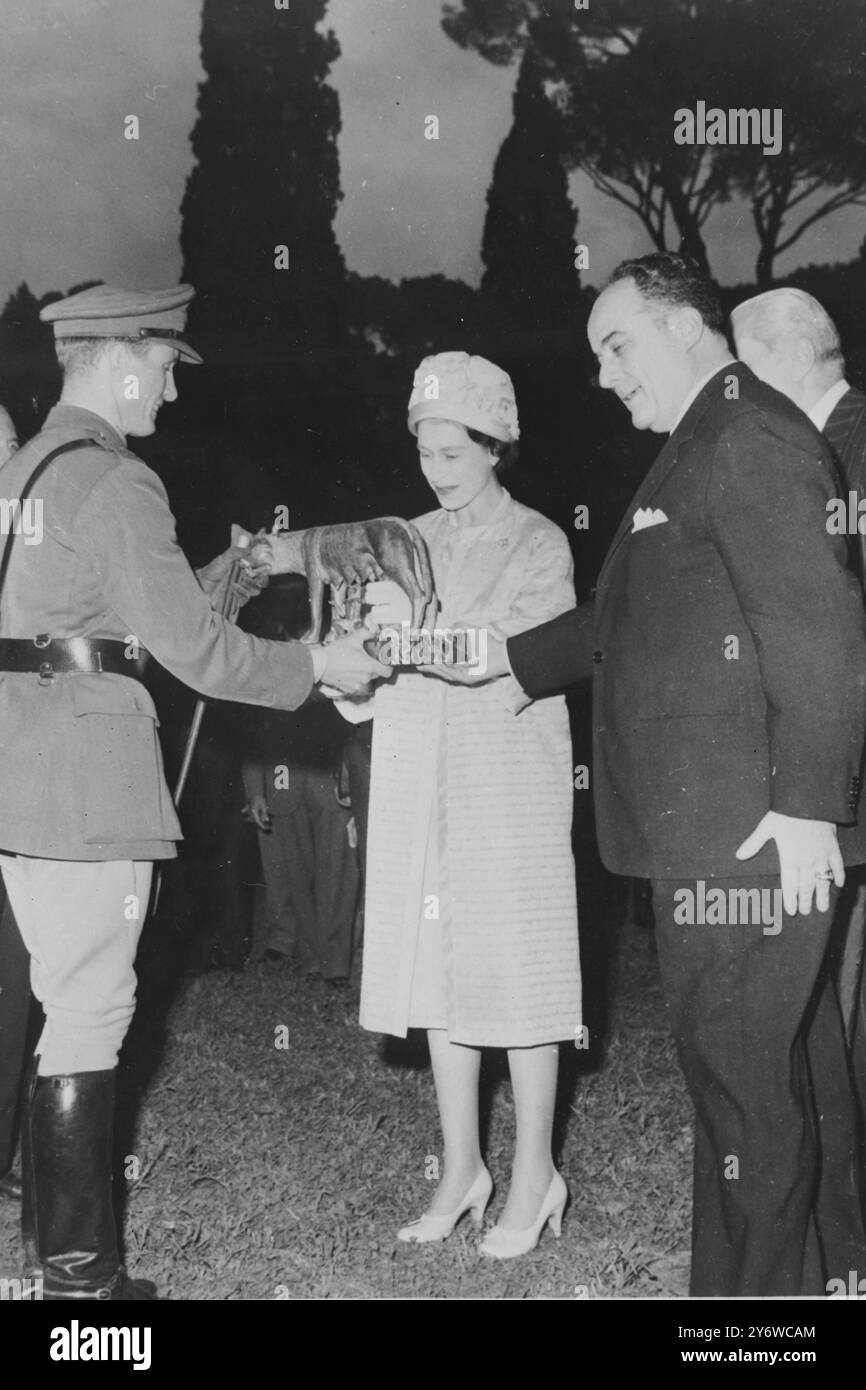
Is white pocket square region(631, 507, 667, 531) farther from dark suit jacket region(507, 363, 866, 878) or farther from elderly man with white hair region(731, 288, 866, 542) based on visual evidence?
→ elderly man with white hair region(731, 288, 866, 542)

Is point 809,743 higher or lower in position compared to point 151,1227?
higher

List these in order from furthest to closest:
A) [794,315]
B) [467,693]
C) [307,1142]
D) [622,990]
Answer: [622,990]
[307,1142]
[467,693]
[794,315]

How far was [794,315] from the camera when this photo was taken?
365cm

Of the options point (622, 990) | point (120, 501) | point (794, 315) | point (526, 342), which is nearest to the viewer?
point (120, 501)

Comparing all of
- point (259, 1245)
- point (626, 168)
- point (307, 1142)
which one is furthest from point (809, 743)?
point (626, 168)

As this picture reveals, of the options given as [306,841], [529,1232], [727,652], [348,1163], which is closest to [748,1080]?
[727,652]

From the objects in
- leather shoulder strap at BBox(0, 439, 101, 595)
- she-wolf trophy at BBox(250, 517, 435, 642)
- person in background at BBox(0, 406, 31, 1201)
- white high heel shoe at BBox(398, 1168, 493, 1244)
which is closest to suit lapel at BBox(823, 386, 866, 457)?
A: she-wolf trophy at BBox(250, 517, 435, 642)

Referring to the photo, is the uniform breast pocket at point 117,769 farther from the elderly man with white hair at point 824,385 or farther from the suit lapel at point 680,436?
the elderly man with white hair at point 824,385

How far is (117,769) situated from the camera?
10.5 feet

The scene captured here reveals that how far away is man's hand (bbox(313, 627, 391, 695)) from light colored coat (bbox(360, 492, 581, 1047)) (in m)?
0.31

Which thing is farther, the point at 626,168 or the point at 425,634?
the point at 626,168

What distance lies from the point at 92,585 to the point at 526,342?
11573mm

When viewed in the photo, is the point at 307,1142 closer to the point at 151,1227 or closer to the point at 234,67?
the point at 151,1227

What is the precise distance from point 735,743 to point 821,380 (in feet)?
4.65
